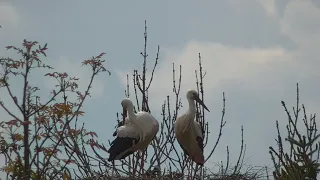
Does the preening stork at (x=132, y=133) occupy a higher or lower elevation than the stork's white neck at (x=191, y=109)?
lower

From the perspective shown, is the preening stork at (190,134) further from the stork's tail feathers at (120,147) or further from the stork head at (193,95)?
the stork's tail feathers at (120,147)

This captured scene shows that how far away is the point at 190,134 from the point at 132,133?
2.42ft

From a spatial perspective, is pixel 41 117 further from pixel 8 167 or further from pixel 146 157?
pixel 146 157

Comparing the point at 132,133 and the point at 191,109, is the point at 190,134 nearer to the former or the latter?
the point at 191,109

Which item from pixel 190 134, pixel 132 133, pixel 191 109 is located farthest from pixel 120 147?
pixel 191 109

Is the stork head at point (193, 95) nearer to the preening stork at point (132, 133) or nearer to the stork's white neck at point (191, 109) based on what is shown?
the stork's white neck at point (191, 109)

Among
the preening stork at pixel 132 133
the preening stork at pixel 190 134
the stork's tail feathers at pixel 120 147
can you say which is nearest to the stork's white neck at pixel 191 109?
the preening stork at pixel 190 134

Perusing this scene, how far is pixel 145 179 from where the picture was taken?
7523 millimetres

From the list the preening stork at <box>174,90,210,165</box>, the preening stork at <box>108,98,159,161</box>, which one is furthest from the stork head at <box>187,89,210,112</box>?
the preening stork at <box>108,98,159,161</box>

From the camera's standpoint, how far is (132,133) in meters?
8.95

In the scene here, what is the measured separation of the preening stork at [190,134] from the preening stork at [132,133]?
307 mm

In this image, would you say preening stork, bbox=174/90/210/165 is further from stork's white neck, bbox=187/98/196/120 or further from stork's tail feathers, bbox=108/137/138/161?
stork's tail feathers, bbox=108/137/138/161

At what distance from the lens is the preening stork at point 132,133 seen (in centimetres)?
891

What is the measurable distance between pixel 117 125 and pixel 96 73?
1935mm
